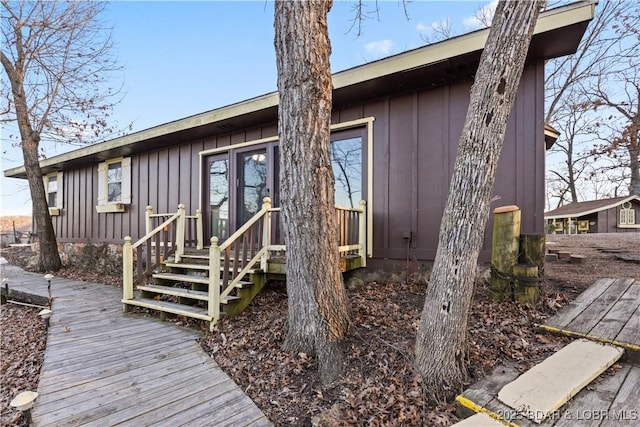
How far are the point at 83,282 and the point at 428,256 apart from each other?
267 inches

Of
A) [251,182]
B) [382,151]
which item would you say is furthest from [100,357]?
[382,151]

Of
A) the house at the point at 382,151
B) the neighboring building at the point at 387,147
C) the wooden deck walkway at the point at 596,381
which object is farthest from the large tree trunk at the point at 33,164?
the wooden deck walkway at the point at 596,381

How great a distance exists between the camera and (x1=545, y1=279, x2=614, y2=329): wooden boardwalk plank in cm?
241

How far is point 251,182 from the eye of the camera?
5.52 meters

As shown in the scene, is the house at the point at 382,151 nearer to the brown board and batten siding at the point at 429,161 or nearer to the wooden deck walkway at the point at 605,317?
the brown board and batten siding at the point at 429,161

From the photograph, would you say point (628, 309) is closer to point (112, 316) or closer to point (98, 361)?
point (98, 361)

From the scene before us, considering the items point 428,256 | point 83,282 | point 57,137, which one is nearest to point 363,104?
point 428,256

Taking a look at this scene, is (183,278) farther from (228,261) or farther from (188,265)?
(228,261)

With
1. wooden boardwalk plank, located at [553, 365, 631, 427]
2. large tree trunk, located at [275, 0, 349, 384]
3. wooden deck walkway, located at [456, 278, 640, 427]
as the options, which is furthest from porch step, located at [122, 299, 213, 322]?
wooden boardwalk plank, located at [553, 365, 631, 427]

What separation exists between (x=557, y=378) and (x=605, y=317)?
3.89 feet

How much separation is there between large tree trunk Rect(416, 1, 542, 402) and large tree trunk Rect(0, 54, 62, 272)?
9.01 meters

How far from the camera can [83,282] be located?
20.1ft

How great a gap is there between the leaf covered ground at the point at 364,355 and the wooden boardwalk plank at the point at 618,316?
0.29m

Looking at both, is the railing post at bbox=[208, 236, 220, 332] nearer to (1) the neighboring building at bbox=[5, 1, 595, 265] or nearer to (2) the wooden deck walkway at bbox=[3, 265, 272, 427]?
(2) the wooden deck walkway at bbox=[3, 265, 272, 427]
